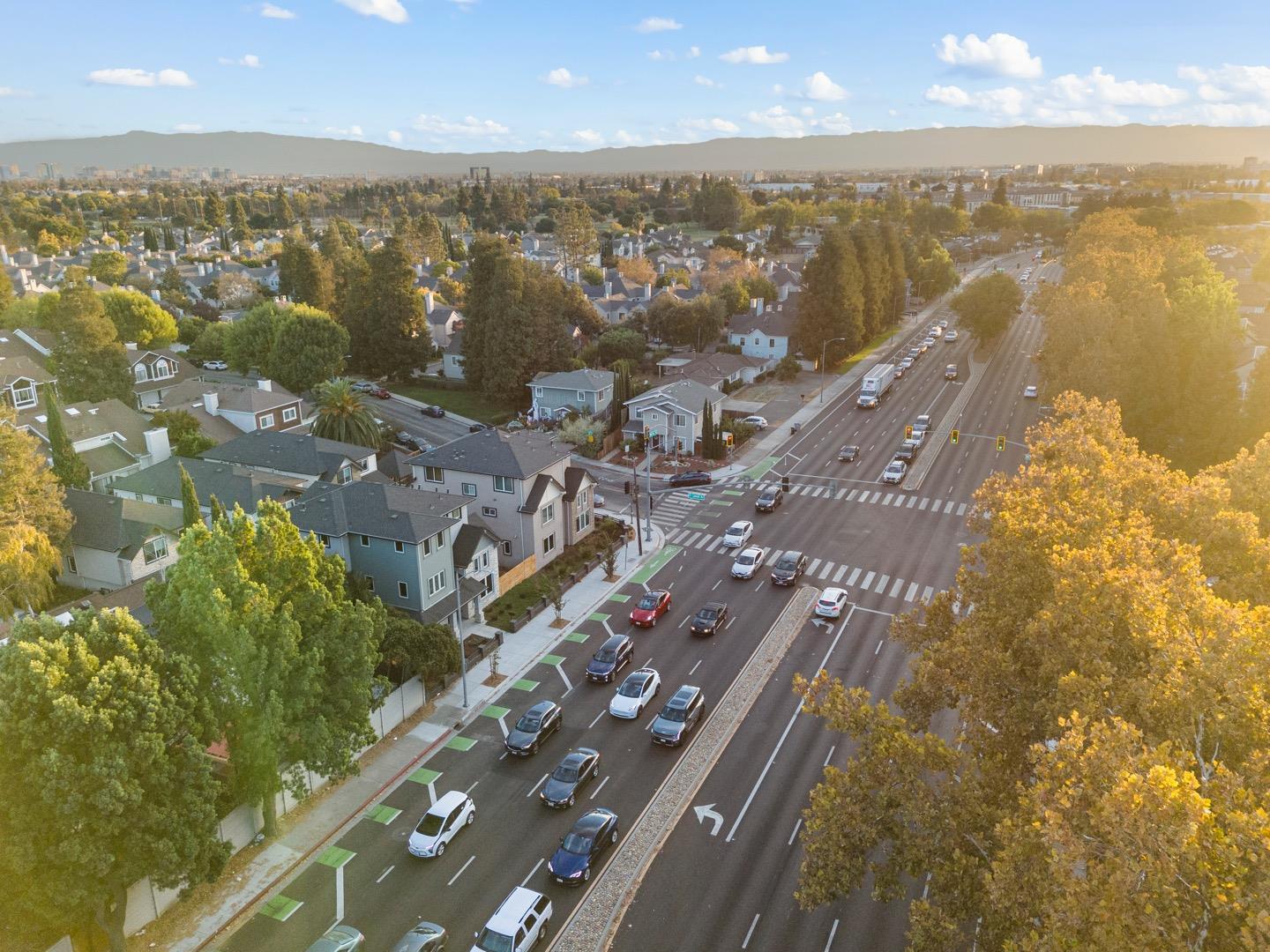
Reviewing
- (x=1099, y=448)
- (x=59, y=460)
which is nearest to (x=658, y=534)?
(x=1099, y=448)

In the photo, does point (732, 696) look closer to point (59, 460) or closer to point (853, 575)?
point (853, 575)

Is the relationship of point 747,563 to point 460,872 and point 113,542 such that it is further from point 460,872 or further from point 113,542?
Result: point 113,542

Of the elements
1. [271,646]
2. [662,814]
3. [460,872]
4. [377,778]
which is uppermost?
[271,646]

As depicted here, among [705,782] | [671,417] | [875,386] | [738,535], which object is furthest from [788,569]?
[875,386]

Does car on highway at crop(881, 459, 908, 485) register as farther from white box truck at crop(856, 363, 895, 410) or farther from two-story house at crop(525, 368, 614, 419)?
two-story house at crop(525, 368, 614, 419)

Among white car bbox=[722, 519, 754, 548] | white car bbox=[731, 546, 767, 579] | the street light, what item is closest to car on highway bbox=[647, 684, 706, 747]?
white car bbox=[731, 546, 767, 579]

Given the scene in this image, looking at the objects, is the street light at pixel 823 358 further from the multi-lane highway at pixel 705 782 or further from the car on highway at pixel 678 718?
the car on highway at pixel 678 718
